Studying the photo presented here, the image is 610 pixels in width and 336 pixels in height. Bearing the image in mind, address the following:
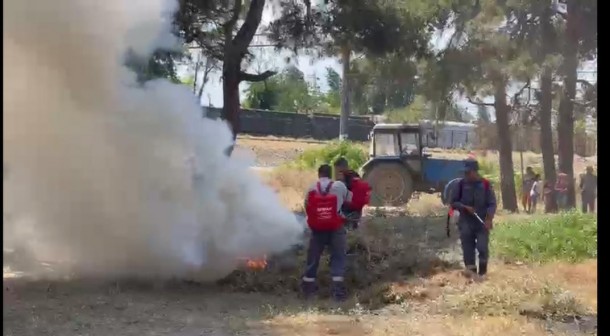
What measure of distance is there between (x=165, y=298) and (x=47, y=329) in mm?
1682

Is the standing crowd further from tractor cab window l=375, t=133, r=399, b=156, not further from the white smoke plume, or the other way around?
the white smoke plume

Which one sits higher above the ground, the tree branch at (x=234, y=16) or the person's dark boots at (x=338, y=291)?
the tree branch at (x=234, y=16)

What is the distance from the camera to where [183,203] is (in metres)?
9.02

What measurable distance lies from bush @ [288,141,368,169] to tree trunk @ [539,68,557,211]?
921cm

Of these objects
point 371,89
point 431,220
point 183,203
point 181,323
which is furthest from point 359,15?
point 181,323

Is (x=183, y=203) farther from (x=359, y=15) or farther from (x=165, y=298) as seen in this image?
(x=359, y=15)

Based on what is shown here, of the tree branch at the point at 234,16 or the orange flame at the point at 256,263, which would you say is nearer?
the orange flame at the point at 256,263

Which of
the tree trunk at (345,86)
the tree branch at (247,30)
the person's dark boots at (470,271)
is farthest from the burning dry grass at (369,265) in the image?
the tree trunk at (345,86)

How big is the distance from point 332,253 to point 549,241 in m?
3.94

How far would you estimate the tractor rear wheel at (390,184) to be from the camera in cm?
2122

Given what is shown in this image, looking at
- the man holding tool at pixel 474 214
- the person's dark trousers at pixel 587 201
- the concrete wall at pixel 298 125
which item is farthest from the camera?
the concrete wall at pixel 298 125

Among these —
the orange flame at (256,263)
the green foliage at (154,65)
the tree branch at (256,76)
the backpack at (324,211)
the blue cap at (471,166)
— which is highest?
the tree branch at (256,76)

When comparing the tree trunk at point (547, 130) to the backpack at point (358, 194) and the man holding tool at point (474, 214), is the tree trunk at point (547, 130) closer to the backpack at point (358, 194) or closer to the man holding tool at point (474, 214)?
the backpack at point (358, 194)

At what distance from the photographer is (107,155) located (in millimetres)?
8750
